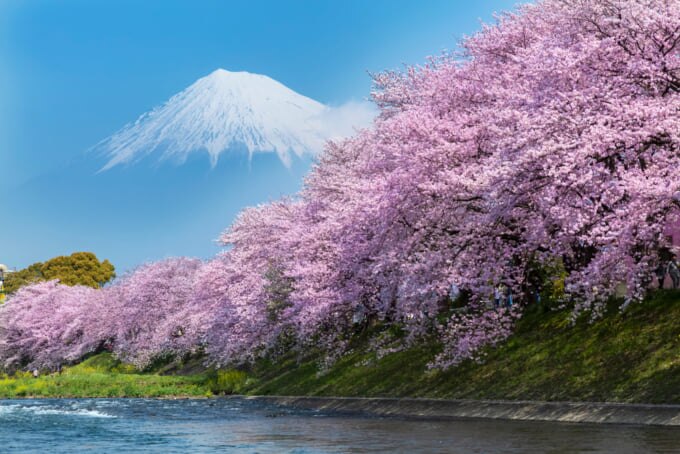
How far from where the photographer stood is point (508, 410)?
2919 cm

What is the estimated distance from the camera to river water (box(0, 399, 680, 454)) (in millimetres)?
18938

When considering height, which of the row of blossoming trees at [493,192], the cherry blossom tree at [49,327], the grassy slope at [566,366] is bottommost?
the grassy slope at [566,366]

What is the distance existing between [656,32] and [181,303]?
63.5m

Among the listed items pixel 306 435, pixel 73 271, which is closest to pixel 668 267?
pixel 306 435

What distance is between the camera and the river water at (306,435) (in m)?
18.9

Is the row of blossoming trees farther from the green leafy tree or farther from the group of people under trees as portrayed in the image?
the green leafy tree

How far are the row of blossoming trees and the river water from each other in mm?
4692

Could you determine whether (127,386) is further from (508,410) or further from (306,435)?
(306,435)

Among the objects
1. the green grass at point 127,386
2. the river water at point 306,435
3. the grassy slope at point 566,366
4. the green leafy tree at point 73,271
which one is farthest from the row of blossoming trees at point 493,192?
the green leafy tree at point 73,271

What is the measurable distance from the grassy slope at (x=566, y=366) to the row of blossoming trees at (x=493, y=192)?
88 centimetres

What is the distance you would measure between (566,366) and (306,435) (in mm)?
10478

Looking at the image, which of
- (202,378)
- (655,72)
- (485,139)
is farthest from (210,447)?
(202,378)

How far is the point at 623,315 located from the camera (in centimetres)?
3259

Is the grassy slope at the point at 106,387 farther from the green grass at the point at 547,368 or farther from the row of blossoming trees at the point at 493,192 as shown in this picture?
the green grass at the point at 547,368
